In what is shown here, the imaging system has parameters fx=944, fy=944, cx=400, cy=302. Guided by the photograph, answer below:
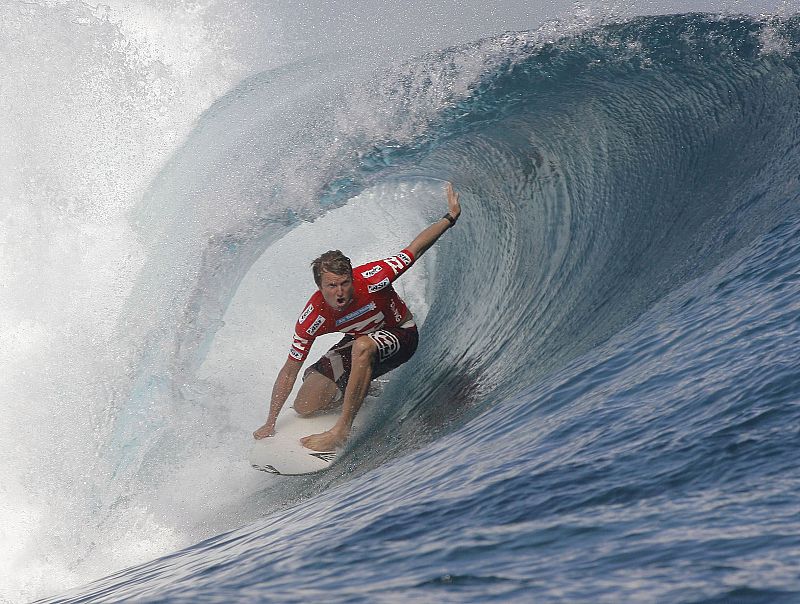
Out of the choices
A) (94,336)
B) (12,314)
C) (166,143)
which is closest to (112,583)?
(94,336)

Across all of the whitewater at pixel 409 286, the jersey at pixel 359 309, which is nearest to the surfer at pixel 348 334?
the jersey at pixel 359 309

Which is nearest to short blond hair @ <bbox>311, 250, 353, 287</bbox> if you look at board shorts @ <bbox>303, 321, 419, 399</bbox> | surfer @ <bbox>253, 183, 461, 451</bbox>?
surfer @ <bbox>253, 183, 461, 451</bbox>

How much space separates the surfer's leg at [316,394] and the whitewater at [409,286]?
29 cm

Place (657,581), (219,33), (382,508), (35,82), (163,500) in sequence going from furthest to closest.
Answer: (219,33), (35,82), (163,500), (382,508), (657,581)

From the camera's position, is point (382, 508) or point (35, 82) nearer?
point (382, 508)

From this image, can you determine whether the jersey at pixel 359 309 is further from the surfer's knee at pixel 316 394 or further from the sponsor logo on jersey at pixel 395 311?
the surfer's knee at pixel 316 394

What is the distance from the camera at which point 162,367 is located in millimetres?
6477

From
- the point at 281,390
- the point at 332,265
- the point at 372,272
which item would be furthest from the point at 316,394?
the point at 332,265

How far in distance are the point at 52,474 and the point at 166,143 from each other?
330 centimetres

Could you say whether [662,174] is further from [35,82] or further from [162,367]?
[35,82]

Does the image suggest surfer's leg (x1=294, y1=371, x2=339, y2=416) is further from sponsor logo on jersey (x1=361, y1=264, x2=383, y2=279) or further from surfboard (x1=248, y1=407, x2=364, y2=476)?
sponsor logo on jersey (x1=361, y1=264, x2=383, y2=279)

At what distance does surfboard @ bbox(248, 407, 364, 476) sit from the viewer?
5.22 m

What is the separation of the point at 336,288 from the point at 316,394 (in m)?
0.80

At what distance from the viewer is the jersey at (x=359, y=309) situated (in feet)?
17.3
